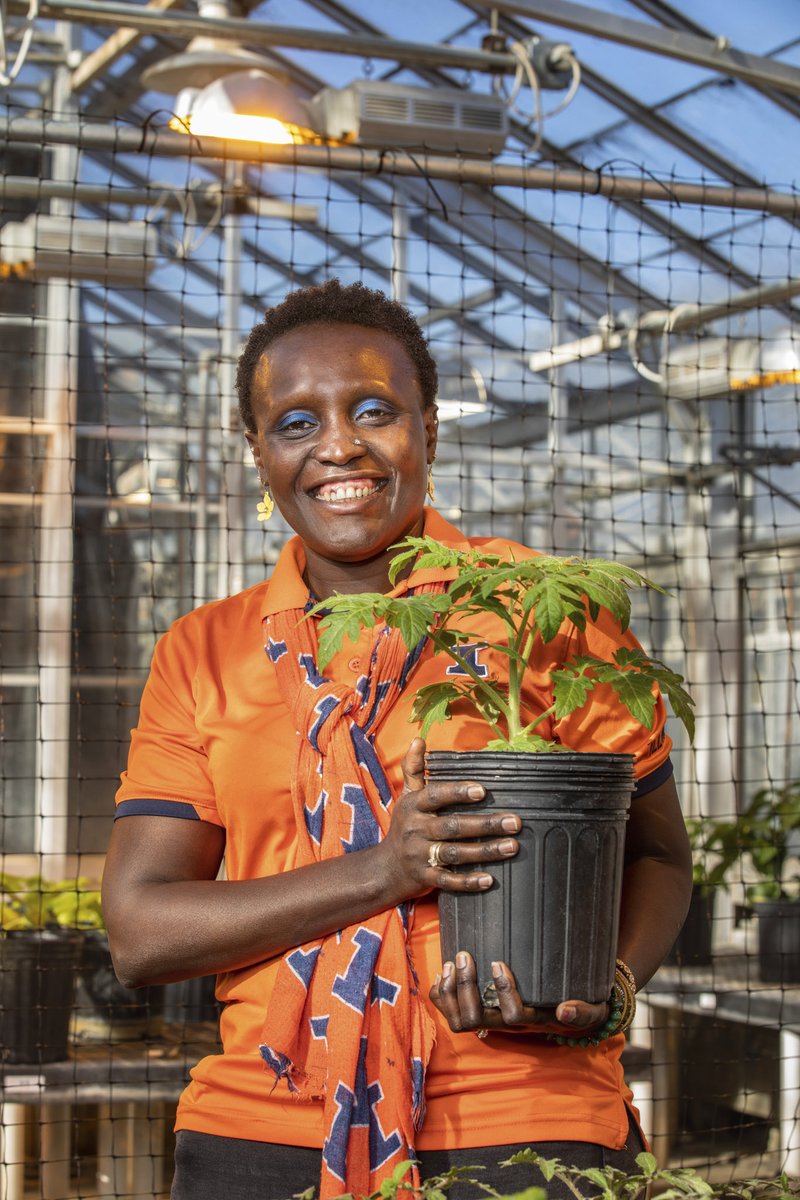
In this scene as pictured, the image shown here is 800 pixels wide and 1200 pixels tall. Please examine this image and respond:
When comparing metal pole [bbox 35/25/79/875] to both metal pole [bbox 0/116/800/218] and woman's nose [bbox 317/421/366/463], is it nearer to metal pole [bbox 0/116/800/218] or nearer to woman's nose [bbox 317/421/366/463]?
metal pole [bbox 0/116/800/218]

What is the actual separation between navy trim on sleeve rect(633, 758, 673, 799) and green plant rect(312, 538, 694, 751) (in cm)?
16

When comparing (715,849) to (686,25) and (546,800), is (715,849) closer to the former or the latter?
(546,800)

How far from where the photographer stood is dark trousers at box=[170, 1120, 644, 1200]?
1.38 meters

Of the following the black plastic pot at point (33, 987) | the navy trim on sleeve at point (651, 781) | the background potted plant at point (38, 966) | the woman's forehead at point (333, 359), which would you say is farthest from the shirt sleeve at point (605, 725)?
the black plastic pot at point (33, 987)

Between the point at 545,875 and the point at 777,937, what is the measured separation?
10.4 ft

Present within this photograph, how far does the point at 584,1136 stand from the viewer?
140cm

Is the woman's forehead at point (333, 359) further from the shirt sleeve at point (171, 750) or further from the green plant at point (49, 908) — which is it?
the green plant at point (49, 908)

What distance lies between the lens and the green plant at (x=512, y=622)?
4.14ft

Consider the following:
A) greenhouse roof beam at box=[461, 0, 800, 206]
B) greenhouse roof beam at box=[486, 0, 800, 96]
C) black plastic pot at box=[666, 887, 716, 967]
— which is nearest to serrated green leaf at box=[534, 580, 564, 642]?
greenhouse roof beam at box=[486, 0, 800, 96]

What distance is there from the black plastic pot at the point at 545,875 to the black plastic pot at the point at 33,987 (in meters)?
2.29

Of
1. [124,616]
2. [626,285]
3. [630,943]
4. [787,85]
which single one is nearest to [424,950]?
[630,943]

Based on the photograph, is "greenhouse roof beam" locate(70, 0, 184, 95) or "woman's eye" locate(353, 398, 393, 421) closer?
"woman's eye" locate(353, 398, 393, 421)

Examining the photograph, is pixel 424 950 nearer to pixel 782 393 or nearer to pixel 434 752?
pixel 434 752

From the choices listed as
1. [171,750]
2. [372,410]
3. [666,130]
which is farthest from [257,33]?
[666,130]
